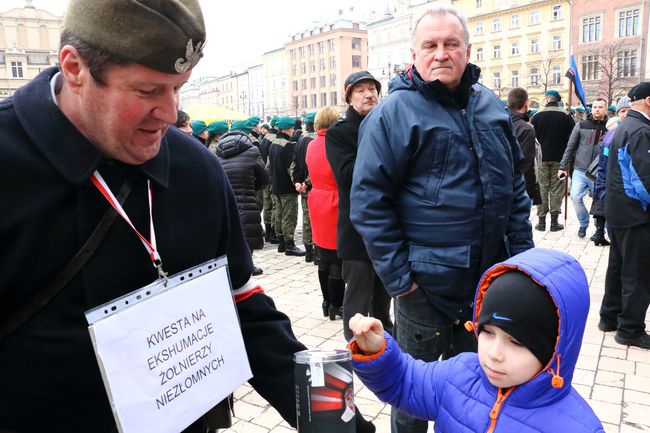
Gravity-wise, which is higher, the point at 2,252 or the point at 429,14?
the point at 429,14

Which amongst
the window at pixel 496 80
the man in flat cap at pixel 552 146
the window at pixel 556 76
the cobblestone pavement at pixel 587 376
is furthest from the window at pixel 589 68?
the cobblestone pavement at pixel 587 376

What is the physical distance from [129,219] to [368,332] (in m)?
0.78

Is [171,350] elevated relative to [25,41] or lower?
lower

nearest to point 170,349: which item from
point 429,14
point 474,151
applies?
point 474,151

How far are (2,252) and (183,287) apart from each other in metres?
0.42

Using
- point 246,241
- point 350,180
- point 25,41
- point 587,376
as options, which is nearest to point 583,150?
point 587,376

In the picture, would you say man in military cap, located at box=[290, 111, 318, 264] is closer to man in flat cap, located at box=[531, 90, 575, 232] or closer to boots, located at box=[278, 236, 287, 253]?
boots, located at box=[278, 236, 287, 253]

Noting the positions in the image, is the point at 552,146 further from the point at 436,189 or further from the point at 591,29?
the point at 591,29

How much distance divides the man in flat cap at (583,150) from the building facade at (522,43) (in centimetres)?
4543

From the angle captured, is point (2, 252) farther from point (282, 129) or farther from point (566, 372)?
point (282, 129)

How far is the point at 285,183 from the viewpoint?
27.2 ft

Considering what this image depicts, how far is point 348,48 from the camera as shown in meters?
90.3

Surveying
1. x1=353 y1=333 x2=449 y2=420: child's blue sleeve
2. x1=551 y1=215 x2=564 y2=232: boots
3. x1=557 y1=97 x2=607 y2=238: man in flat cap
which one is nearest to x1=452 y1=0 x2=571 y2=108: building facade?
x1=551 y1=215 x2=564 y2=232: boots

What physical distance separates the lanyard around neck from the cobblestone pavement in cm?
108
